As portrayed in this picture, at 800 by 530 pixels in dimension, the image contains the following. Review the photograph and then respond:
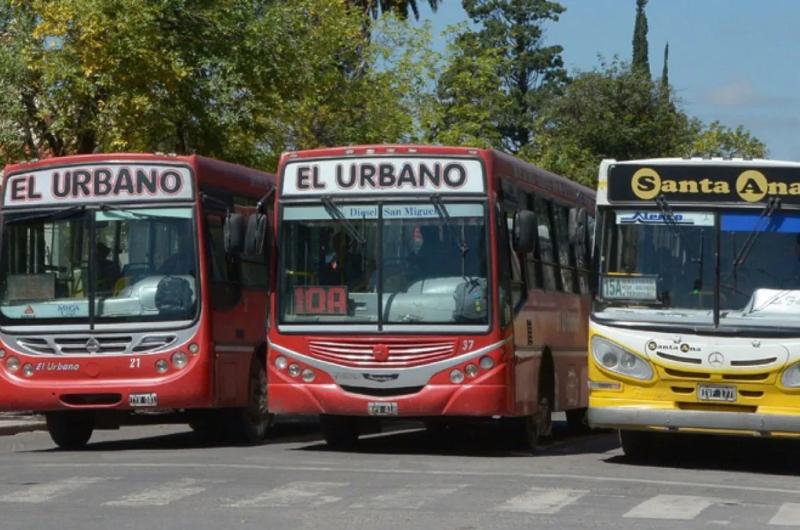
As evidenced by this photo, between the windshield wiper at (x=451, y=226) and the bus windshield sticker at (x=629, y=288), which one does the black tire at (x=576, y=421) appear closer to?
the windshield wiper at (x=451, y=226)

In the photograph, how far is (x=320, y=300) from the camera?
1739 cm

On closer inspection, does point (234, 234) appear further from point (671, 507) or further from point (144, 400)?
point (671, 507)

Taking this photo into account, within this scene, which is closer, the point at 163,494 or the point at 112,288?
the point at 163,494

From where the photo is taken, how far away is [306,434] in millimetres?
22094

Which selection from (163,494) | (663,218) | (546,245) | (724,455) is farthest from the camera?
(546,245)

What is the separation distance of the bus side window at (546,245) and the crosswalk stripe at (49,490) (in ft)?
21.6

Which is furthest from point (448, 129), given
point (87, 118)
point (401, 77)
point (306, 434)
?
point (306, 434)

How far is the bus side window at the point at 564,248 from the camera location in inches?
800

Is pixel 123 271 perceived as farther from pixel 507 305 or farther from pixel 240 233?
pixel 507 305

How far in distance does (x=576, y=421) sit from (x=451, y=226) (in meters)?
6.43

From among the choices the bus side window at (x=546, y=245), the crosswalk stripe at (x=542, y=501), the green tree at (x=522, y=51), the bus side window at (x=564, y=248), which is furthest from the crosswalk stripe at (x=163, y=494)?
the green tree at (x=522, y=51)

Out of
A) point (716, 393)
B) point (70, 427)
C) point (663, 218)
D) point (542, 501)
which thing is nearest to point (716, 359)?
point (716, 393)

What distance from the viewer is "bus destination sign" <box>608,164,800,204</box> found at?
16.2 meters

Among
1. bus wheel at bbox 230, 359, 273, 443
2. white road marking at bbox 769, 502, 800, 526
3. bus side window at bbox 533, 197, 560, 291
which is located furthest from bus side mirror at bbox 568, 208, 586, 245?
white road marking at bbox 769, 502, 800, 526
